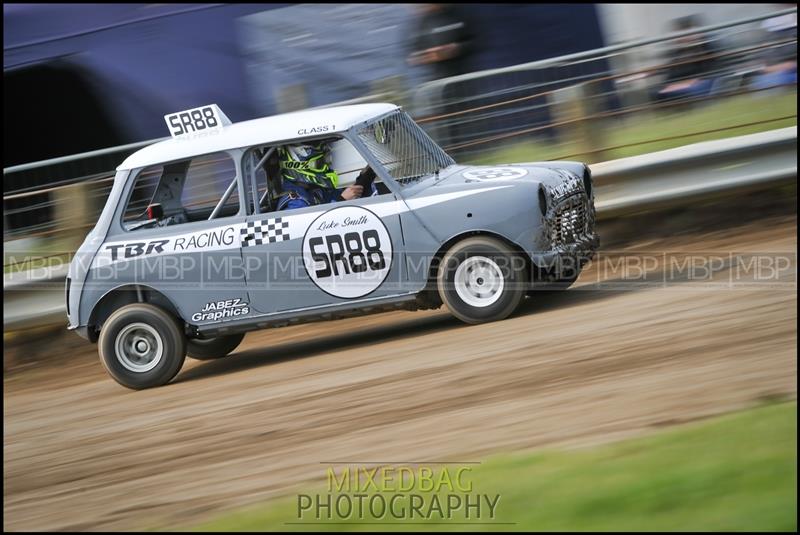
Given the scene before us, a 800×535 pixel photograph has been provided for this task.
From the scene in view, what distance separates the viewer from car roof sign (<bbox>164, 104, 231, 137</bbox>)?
7.81m

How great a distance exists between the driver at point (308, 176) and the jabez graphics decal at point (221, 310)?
0.78 metres

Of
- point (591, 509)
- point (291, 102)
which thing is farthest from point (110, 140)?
point (591, 509)

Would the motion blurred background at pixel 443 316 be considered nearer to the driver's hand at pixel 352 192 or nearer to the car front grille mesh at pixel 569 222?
the car front grille mesh at pixel 569 222

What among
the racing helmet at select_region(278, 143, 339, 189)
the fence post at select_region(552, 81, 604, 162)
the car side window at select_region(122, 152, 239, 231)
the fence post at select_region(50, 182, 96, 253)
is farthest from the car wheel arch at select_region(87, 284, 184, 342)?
the fence post at select_region(552, 81, 604, 162)

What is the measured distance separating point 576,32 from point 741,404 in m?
7.03

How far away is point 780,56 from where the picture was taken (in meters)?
8.85

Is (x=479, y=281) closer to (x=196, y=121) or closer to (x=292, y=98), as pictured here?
(x=196, y=121)

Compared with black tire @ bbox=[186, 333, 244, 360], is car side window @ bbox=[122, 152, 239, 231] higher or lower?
higher

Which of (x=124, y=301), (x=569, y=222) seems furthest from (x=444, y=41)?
(x=124, y=301)

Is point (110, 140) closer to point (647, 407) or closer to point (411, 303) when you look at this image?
point (411, 303)

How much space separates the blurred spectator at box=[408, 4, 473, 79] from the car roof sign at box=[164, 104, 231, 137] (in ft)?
10.9

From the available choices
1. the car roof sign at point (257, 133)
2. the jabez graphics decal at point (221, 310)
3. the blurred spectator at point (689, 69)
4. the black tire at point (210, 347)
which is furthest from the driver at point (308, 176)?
the blurred spectator at point (689, 69)

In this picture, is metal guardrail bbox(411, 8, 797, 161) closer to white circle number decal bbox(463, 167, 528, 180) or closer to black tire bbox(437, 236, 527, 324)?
white circle number decal bbox(463, 167, 528, 180)

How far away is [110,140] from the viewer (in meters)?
12.3
